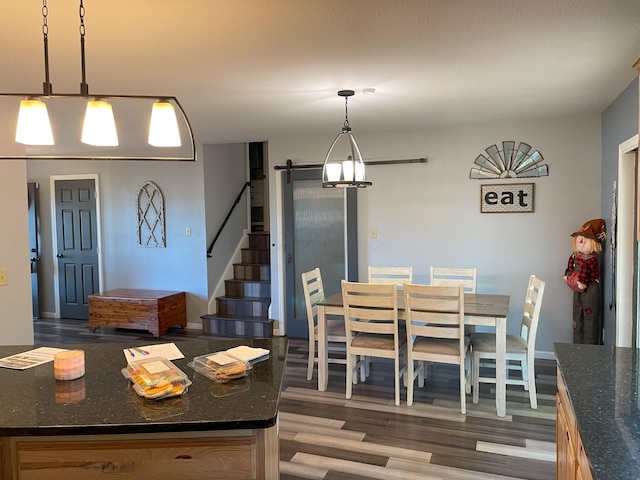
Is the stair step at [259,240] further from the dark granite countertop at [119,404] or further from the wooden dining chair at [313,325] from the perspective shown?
the dark granite countertop at [119,404]

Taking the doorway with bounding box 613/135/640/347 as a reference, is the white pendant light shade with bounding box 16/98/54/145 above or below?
above

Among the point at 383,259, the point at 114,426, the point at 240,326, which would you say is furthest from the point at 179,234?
the point at 114,426

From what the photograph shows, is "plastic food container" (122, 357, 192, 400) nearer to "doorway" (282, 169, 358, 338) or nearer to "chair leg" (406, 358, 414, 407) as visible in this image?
"chair leg" (406, 358, 414, 407)

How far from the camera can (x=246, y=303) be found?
A: 6180 mm

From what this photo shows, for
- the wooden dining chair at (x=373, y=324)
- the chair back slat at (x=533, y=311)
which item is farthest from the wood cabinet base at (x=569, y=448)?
the wooden dining chair at (x=373, y=324)

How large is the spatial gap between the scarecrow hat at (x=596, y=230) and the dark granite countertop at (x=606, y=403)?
2.28m

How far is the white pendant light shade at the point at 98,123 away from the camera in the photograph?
1.75m

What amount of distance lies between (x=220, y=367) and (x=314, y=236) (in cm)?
393

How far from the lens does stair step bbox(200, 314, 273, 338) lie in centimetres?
587

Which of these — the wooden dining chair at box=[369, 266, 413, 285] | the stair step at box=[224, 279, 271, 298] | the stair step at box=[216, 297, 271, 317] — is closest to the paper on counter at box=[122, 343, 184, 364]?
the wooden dining chair at box=[369, 266, 413, 285]

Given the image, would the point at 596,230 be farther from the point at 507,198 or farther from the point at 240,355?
the point at 240,355

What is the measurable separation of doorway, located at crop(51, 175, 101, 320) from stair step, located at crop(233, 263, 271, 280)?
1.97m

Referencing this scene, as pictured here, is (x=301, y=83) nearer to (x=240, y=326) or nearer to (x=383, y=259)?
(x=383, y=259)

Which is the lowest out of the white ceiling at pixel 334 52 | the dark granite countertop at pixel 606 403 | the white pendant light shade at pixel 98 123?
the dark granite countertop at pixel 606 403
